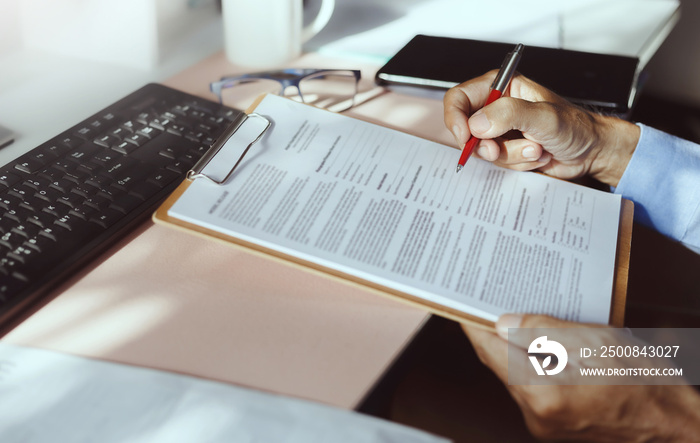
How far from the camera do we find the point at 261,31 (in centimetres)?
86

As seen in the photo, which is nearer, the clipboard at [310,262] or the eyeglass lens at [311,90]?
the clipboard at [310,262]

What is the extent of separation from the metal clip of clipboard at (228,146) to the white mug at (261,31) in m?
0.25

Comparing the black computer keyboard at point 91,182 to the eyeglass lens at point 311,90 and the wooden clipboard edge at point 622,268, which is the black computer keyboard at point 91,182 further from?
the wooden clipboard edge at point 622,268

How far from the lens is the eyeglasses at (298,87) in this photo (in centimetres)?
78

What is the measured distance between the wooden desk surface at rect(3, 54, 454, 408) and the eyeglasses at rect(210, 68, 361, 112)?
0.28 meters

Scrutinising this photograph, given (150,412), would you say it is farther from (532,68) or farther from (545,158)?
(532,68)

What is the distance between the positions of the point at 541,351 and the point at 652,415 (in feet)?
0.58

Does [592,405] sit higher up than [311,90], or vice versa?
[311,90]

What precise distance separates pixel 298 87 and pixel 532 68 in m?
0.36

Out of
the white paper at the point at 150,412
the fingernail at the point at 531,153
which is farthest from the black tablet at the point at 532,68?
the white paper at the point at 150,412

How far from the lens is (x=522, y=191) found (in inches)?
24.8

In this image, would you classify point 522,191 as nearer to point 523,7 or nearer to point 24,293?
point 24,293

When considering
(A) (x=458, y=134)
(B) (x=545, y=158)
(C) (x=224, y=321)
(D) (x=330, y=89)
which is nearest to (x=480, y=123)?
(A) (x=458, y=134)

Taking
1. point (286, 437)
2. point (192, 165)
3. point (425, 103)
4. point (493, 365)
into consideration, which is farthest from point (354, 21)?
point (286, 437)
